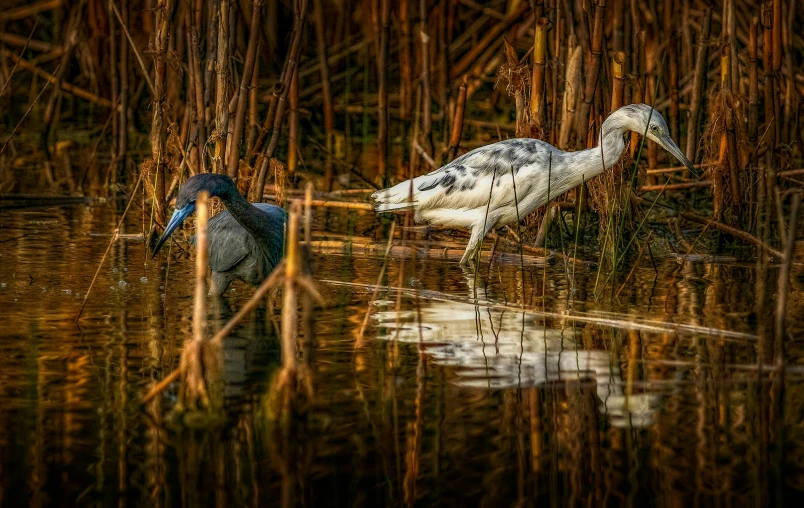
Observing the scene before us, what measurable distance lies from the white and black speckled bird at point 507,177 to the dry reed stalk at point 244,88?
34.9 inches

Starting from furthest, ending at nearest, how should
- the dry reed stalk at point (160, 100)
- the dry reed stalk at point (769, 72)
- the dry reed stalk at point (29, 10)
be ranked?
the dry reed stalk at point (29, 10), the dry reed stalk at point (769, 72), the dry reed stalk at point (160, 100)

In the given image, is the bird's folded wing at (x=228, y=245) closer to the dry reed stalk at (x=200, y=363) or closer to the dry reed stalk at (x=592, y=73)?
the dry reed stalk at (x=200, y=363)

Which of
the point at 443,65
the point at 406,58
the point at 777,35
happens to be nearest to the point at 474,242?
the point at 777,35

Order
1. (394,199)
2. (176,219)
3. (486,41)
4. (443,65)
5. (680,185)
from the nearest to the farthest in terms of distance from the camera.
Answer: (176,219) < (394,199) < (680,185) < (443,65) < (486,41)

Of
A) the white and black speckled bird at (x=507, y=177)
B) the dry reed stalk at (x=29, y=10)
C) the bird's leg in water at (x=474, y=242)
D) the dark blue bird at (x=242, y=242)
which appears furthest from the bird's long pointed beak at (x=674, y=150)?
the dry reed stalk at (x=29, y=10)

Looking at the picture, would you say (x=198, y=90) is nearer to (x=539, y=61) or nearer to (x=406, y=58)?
(x=539, y=61)

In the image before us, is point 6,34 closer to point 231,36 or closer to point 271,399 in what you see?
point 231,36

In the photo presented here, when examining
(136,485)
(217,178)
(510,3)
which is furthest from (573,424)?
(510,3)

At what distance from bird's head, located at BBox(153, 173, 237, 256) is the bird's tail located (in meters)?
1.54

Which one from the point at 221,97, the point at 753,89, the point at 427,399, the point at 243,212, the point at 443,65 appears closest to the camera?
the point at 427,399

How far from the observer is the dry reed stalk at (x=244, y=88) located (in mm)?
6594

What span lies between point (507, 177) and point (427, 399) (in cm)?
295

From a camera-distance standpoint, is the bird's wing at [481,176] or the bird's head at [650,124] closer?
the bird's head at [650,124]

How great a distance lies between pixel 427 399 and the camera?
4059 millimetres
